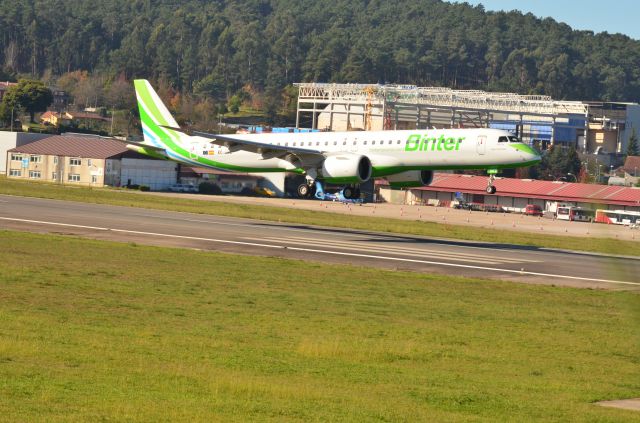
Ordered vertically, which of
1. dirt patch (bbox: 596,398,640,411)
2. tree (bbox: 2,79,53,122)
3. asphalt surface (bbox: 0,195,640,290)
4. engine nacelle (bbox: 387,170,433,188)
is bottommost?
asphalt surface (bbox: 0,195,640,290)

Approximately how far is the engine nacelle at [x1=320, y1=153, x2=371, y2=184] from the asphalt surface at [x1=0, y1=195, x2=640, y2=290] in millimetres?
3474

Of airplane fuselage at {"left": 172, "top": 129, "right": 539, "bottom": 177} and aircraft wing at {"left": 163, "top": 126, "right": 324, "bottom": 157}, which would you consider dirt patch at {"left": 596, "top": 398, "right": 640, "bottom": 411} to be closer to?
airplane fuselage at {"left": 172, "top": 129, "right": 539, "bottom": 177}

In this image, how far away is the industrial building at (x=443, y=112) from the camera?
174 meters

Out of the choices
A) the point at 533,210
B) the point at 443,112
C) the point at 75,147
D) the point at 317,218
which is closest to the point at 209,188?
→ the point at 75,147

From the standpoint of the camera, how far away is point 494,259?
168ft

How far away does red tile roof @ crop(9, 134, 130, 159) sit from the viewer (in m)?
116

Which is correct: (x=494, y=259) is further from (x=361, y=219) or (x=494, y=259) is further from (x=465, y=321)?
(x=361, y=219)

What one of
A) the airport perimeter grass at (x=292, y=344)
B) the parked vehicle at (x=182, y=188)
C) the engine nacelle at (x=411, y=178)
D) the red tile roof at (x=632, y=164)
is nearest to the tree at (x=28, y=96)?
the parked vehicle at (x=182, y=188)

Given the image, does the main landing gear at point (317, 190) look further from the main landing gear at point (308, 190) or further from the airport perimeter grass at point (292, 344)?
the airport perimeter grass at point (292, 344)

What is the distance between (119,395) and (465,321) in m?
15.7

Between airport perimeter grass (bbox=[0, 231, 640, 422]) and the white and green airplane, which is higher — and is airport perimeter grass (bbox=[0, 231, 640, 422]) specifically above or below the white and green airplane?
below

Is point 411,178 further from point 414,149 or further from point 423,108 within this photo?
A: point 423,108

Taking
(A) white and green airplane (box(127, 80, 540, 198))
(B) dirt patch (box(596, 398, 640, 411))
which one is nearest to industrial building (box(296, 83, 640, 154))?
(A) white and green airplane (box(127, 80, 540, 198))

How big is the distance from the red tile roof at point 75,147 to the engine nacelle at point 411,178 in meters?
59.4
